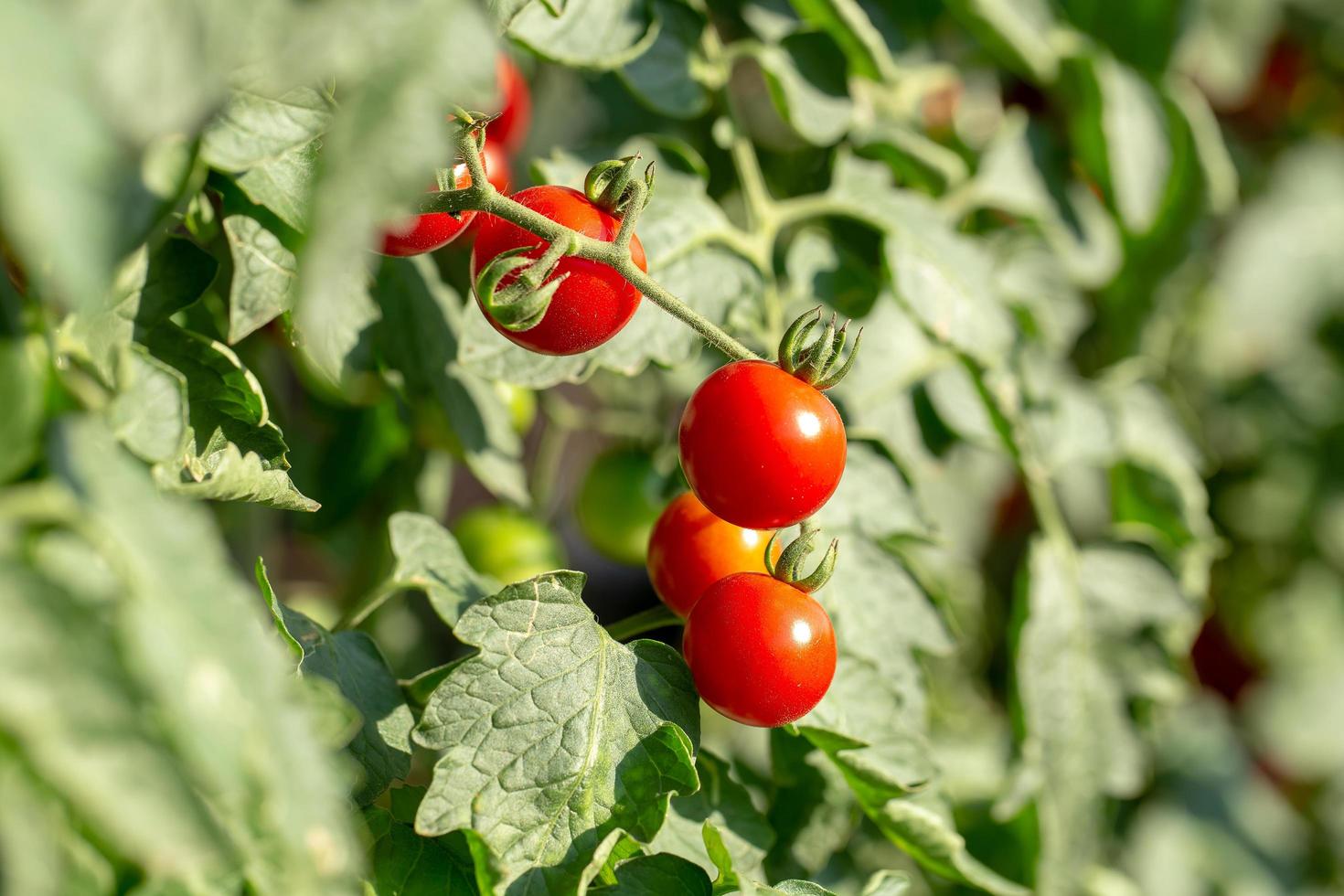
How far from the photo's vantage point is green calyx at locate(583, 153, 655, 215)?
1.73ft

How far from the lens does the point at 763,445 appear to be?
0.50 metres

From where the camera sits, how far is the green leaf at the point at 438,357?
69cm

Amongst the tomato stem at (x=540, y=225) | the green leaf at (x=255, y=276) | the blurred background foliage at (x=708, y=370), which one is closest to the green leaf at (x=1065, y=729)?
the blurred background foliage at (x=708, y=370)

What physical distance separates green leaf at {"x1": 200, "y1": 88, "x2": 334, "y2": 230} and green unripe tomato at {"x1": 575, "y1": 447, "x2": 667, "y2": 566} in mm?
567

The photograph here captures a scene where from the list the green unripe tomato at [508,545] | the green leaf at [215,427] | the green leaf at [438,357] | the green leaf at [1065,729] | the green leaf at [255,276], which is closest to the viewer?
the green leaf at [215,427]

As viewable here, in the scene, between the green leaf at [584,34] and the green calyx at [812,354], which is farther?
the green leaf at [584,34]

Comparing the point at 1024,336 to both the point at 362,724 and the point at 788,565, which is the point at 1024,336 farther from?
the point at 362,724

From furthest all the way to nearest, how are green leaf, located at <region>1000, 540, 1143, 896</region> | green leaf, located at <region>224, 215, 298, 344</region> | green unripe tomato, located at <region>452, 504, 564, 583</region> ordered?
green unripe tomato, located at <region>452, 504, 564, 583</region>
green leaf, located at <region>1000, 540, 1143, 896</region>
green leaf, located at <region>224, 215, 298, 344</region>

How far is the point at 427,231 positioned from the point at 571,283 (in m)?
0.08

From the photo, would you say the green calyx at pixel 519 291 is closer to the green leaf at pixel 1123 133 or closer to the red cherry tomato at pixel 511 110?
the red cherry tomato at pixel 511 110

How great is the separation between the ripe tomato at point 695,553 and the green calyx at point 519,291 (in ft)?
0.56

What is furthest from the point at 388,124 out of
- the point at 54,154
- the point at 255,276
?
the point at 255,276

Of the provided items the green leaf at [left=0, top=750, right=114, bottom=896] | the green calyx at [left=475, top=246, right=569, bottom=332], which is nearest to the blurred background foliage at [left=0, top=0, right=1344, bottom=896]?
the green leaf at [left=0, top=750, right=114, bottom=896]

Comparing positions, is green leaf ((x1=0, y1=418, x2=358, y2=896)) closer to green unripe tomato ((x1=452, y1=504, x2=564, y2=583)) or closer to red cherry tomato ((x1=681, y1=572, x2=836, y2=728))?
red cherry tomato ((x1=681, y1=572, x2=836, y2=728))
